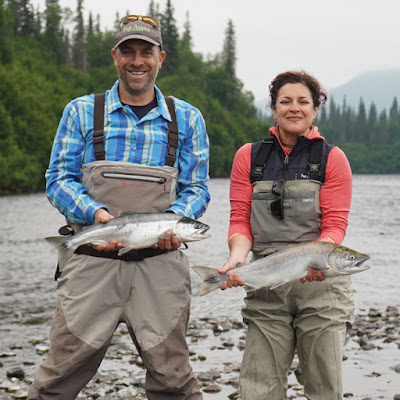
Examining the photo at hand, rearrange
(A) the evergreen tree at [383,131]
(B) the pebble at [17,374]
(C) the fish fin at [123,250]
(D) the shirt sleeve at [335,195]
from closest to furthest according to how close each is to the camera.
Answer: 1. (C) the fish fin at [123,250]
2. (D) the shirt sleeve at [335,195]
3. (B) the pebble at [17,374]
4. (A) the evergreen tree at [383,131]

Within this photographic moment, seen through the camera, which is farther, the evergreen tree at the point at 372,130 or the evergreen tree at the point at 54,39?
the evergreen tree at the point at 372,130

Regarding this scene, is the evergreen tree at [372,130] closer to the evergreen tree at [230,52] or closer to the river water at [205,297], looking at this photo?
the evergreen tree at [230,52]

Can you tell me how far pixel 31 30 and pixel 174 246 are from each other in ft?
312

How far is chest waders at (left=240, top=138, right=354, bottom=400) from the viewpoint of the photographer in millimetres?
3922

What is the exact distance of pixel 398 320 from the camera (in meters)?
9.48

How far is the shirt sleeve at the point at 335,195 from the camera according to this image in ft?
13.0

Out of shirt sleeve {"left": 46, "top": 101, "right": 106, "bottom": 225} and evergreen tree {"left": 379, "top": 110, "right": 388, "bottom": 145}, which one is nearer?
shirt sleeve {"left": 46, "top": 101, "right": 106, "bottom": 225}

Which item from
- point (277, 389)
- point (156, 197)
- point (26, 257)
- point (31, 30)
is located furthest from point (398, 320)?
point (31, 30)

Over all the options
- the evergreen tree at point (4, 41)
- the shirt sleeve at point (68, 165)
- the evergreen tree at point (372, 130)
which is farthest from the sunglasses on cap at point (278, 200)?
the evergreen tree at point (372, 130)

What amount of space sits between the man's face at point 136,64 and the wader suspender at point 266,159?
894mm

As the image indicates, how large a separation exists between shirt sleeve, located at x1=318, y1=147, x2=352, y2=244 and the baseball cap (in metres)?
1.44

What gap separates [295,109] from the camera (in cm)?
408

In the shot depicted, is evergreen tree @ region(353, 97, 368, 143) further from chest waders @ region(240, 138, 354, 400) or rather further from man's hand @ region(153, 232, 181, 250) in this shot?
man's hand @ region(153, 232, 181, 250)

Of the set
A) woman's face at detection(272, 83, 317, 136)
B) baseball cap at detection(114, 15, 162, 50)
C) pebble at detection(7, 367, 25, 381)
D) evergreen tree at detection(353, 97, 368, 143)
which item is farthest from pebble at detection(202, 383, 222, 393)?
evergreen tree at detection(353, 97, 368, 143)
